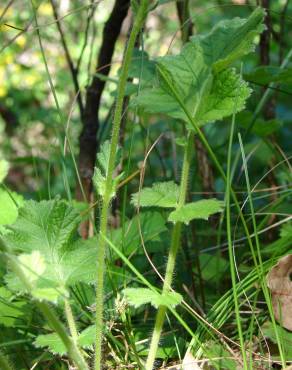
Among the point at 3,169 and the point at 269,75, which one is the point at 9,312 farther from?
the point at 269,75

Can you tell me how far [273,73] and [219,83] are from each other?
40 centimetres

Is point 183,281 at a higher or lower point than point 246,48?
lower

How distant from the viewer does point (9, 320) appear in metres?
1.07

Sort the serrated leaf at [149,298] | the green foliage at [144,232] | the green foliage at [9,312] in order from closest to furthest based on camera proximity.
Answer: the serrated leaf at [149,298] < the green foliage at [9,312] < the green foliage at [144,232]

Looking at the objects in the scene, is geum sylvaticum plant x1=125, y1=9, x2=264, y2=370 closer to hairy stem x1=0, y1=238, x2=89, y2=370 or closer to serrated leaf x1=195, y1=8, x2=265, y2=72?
serrated leaf x1=195, y1=8, x2=265, y2=72

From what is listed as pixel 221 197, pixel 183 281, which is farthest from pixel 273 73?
pixel 221 197

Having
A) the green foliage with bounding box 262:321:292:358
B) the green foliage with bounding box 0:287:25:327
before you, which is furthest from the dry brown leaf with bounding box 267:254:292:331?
the green foliage with bounding box 0:287:25:327

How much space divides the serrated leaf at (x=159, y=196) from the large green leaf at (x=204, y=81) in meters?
0.11

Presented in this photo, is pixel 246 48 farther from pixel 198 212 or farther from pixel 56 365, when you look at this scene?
pixel 56 365

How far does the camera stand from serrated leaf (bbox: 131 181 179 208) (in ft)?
3.14

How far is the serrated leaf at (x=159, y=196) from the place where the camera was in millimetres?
958

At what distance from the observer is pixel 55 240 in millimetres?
969

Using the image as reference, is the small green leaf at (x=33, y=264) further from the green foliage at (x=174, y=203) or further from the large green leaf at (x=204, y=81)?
the large green leaf at (x=204, y=81)

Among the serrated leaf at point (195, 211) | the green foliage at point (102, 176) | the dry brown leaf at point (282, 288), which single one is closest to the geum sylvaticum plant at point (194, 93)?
the serrated leaf at point (195, 211)
